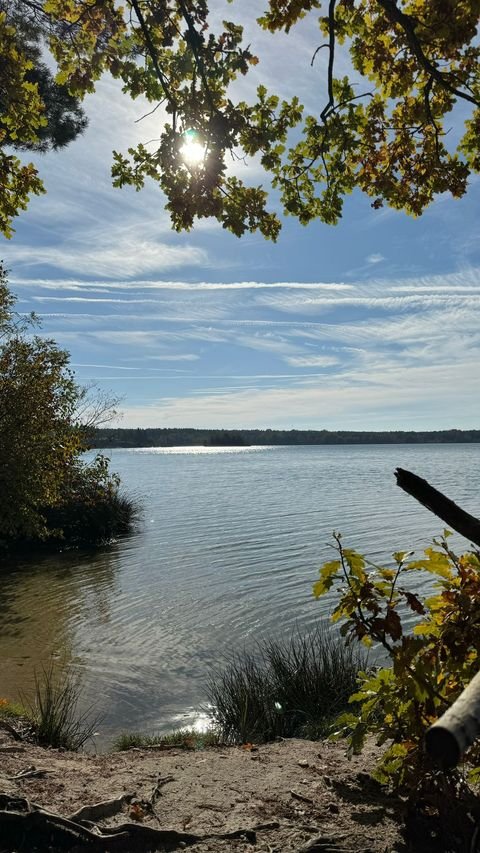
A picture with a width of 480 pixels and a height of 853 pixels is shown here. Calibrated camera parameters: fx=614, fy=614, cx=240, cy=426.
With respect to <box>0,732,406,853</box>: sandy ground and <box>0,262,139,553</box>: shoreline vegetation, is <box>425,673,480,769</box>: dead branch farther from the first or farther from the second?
<box>0,262,139,553</box>: shoreline vegetation

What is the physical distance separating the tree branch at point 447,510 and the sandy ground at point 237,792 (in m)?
2.21

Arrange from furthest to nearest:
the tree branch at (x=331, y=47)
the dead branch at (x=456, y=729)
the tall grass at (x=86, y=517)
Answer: the tall grass at (x=86, y=517), the tree branch at (x=331, y=47), the dead branch at (x=456, y=729)

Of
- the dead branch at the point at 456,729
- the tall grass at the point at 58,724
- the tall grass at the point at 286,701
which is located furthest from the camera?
the tall grass at the point at 286,701

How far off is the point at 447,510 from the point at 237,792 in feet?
11.4

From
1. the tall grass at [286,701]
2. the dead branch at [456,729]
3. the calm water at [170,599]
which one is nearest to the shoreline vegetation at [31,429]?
the calm water at [170,599]

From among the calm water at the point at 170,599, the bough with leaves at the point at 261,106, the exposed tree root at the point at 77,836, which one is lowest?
the calm water at the point at 170,599

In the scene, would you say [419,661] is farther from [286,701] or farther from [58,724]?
[58,724]

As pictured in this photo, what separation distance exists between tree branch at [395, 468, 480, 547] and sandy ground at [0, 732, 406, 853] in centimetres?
221

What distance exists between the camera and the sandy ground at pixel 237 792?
12.6 feet

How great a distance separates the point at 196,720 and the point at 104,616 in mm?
7382

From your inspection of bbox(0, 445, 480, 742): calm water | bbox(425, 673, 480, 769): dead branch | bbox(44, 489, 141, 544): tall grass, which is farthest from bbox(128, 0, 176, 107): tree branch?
bbox(44, 489, 141, 544): tall grass

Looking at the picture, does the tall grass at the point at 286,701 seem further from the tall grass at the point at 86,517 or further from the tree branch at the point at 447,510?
the tall grass at the point at 86,517

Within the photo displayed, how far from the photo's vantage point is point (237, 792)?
4836 millimetres

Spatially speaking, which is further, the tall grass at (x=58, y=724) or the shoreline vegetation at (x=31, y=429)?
the shoreline vegetation at (x=31, y=429)
